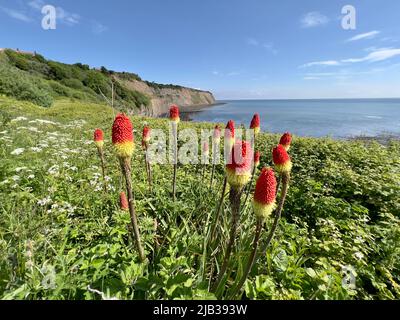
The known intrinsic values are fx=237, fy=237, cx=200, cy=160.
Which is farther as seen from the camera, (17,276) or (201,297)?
(17,276)

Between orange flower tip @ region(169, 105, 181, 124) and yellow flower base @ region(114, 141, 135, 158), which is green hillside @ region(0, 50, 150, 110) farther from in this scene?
yellow flower base @ region(114, 141, 135, 158)

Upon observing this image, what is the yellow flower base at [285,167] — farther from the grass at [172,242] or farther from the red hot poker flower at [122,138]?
the red hot poker flower at [122,138]

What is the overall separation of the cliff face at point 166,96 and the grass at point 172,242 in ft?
197

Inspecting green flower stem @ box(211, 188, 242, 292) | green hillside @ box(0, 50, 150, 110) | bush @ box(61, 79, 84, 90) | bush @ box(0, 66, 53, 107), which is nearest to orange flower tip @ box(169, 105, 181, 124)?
green flower stem @ box(211, 188, 242, 292)

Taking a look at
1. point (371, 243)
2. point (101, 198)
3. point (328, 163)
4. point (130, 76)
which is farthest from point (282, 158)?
point (130, 76)

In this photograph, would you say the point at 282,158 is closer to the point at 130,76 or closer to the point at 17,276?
the point at 17,276

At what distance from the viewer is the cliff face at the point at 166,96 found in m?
85.0

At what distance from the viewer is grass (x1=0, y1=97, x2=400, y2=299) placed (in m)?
1.87

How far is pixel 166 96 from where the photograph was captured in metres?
110

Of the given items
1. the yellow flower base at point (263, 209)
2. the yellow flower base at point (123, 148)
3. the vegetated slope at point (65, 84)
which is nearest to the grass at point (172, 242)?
the yellow flower base at point (263, 209)

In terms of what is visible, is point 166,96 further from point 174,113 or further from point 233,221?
point 233,221

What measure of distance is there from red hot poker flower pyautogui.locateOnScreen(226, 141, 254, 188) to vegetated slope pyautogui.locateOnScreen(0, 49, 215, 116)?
1.44 m

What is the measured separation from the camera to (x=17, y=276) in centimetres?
194
